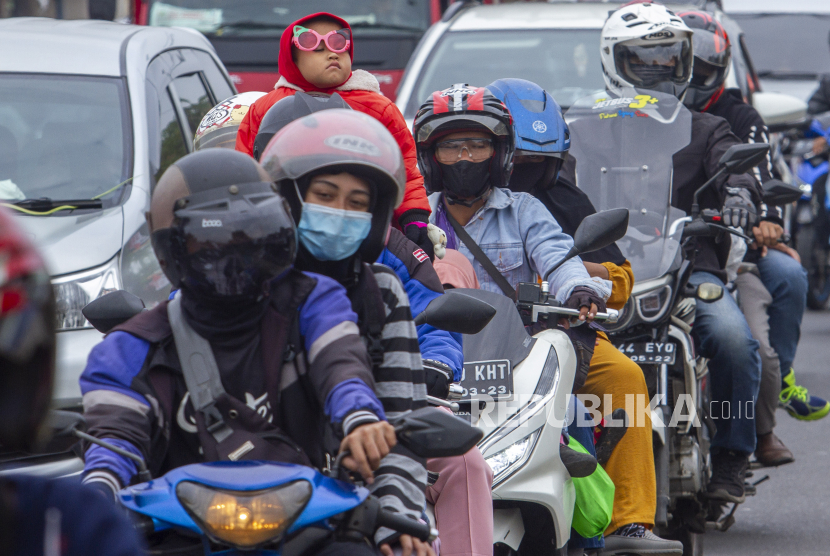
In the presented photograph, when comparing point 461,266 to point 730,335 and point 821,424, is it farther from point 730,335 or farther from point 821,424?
point 821,424

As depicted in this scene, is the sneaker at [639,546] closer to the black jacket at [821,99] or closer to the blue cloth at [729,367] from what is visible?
the blue cloth at [729,367]

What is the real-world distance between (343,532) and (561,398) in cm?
163

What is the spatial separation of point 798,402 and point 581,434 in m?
2.83

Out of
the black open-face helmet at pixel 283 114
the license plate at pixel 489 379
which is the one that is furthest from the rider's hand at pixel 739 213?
A: the black open-face helmet at pixel 283 114

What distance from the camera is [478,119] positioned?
13.6 ft

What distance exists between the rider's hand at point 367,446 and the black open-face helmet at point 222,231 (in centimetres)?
34

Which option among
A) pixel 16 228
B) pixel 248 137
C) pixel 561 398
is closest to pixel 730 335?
pixel 561 398

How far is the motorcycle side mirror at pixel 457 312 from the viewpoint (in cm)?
296

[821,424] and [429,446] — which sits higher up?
[429,446]

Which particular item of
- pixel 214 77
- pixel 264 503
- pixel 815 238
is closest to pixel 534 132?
pixel 264 503

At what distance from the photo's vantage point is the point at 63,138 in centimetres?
568

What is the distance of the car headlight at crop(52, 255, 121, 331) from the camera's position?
4.79 meters

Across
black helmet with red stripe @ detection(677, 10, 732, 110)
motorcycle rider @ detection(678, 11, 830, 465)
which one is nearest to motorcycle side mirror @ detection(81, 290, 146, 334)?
motorcycle rider @ detection(678, 11, 830, 465)

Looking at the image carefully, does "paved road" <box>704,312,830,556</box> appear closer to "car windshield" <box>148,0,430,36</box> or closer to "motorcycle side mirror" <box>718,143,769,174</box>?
"motorcycle side mirror" <box>718,143,769,174</box>
